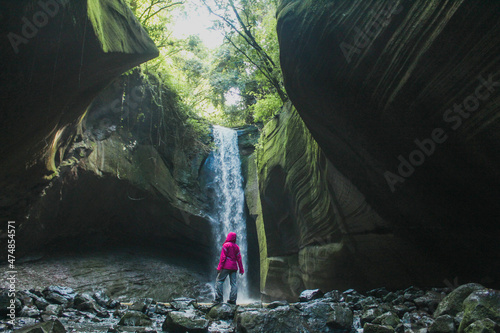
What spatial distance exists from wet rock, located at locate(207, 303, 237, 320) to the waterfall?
27.9 feet

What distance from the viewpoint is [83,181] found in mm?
10891

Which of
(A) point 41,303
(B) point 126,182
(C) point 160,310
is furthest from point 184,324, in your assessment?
(B) point 126,182

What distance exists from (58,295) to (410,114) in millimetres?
7873

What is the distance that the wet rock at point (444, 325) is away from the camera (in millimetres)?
3551

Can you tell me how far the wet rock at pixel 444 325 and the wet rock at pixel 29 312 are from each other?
6174 mm

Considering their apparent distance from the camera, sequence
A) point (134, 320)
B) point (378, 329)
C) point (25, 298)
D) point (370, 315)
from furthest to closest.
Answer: point (25, 298), point (134, 320), point (370, 315), point (378, 329)

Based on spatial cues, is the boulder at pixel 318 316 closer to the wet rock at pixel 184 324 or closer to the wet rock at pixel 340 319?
the wet rock at pixel 340 319

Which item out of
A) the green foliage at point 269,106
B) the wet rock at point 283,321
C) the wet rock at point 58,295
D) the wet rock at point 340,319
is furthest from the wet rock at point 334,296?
the green foliage at point 269,106

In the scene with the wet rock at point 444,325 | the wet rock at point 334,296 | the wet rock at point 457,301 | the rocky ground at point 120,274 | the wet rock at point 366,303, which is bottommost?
the rocky ground at point 120,274

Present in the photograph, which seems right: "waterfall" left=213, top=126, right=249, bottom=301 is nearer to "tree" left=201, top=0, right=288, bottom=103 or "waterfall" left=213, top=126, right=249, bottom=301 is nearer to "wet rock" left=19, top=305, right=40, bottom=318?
"tree" left=201, top=0, right=288, bottom=103

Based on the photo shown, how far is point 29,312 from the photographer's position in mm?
5316

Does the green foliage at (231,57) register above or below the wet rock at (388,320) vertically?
above

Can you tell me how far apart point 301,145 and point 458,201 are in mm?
5123

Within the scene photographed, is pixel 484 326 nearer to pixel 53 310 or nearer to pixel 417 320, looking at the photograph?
pixel 417 320
